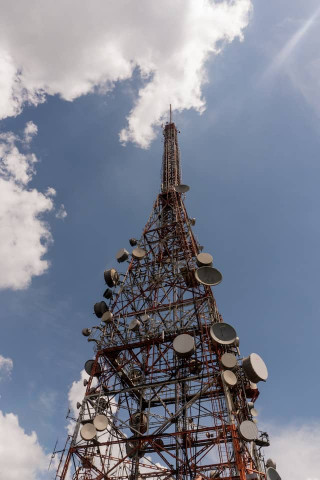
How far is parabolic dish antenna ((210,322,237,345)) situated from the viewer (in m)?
22.2

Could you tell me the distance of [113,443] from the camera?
22.1 m

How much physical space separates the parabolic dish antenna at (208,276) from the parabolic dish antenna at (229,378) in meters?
6.54

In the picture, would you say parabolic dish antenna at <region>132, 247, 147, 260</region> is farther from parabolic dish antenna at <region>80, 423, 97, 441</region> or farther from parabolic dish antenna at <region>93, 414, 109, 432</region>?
parabolic dish antenna at <region>80, 423, 97, 441</region>

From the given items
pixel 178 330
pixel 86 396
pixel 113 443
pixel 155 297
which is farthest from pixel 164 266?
pixel 113 443

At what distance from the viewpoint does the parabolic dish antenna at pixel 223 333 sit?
2219cm

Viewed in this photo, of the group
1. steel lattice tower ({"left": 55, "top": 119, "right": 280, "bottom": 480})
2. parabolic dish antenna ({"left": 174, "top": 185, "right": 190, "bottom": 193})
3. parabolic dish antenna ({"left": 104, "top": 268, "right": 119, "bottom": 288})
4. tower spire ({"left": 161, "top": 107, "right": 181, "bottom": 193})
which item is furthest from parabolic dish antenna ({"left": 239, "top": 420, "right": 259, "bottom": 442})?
tower spire ({"left": 161, "top": 107, "right": 181, "bottom": 193})

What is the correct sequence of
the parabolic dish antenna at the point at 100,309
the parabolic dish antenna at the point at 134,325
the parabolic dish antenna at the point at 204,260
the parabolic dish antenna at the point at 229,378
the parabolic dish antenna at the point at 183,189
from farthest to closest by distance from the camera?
the parabolic dish antenna at the point at 183,189 < the parabolic dish antenna at the point at 100,309 < the parabolic dish antenna at the point at 204,260 < the parabolic dish antenna at the point at 134,325 < the parabolic dish antenna at the point at 229,378

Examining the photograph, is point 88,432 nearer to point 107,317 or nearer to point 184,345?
point 184,345

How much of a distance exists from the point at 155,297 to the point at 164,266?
128 inches

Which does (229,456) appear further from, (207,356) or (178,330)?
(178,330)

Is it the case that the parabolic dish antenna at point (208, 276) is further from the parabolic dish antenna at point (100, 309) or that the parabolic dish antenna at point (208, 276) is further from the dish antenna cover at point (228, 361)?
the parabolic dish antenna at point (100, 309)

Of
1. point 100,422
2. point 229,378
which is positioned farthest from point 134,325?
point 229,378

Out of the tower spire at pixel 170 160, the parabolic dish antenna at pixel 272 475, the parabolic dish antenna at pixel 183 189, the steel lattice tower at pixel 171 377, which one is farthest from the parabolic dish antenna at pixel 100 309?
the parabolic dish antenna at pixel 272 475

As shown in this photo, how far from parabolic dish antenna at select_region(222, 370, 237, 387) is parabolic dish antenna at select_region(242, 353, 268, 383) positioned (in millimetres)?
1261
